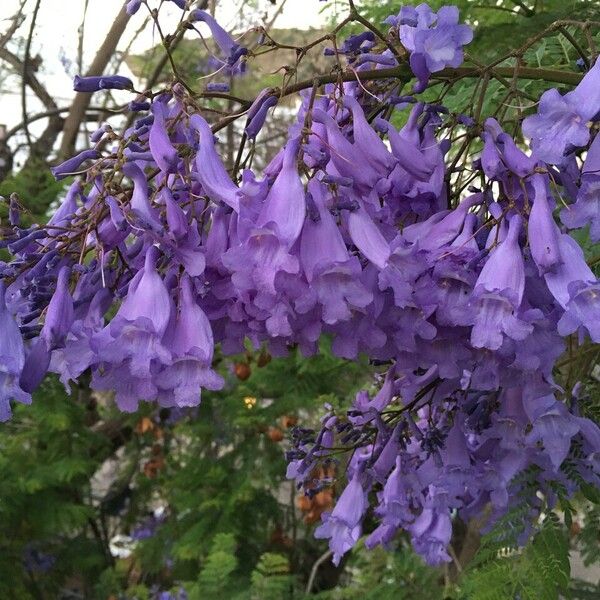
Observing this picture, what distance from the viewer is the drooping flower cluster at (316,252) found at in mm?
730

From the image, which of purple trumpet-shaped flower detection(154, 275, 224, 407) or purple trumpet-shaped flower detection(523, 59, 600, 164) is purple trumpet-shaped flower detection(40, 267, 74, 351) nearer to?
purple trumpet-shaped flower detection(154, 275, 224, 407)

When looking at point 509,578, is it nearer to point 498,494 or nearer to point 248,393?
point 498,494

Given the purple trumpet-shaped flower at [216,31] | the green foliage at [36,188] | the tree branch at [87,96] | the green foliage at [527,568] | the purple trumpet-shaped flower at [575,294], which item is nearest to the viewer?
the purple trumpet-shaped flower at [575,294]

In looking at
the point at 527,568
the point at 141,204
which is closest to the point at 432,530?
the point at 527,568

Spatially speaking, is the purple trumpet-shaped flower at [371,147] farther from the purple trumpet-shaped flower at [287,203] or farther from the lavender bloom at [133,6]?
the lavender bloom at [133,6]

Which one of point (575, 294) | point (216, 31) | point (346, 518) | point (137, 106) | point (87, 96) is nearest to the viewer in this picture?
point (575, 294)

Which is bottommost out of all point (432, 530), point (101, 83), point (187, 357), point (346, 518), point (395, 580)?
point (395, 580)

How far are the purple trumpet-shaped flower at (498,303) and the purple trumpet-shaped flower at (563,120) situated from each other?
0.11 m

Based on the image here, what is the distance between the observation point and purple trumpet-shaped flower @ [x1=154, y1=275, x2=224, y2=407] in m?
0.76

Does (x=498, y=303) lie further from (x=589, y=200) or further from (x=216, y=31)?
(x=216, y=31)

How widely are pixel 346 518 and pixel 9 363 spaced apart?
0.83m

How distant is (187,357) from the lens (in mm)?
766

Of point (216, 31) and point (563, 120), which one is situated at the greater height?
point (216, 31)

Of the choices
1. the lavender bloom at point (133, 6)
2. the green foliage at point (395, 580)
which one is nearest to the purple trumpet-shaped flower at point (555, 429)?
the lavender bloom at point (133, 6)
